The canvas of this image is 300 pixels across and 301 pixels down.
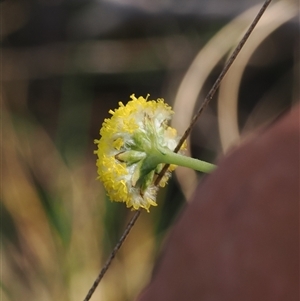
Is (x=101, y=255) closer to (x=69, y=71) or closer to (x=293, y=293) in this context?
(x=69, y=71)

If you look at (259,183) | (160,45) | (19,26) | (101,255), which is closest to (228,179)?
(259,183)

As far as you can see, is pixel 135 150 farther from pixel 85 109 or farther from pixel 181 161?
pixel 85 109

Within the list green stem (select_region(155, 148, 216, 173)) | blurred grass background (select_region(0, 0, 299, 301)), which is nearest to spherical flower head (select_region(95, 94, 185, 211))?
green stem (select_region(155, 148, 216, 173))

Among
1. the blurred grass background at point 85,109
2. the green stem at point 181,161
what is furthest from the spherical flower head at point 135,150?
the blurred grass background at point 85,109

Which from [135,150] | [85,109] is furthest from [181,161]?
[85,109]

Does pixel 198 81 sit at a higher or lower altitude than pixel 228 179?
higher

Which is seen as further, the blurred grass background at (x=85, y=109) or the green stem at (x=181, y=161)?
the blurred grass background at (x=85, y=109)

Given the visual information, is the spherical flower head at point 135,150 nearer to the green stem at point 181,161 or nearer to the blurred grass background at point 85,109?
the green stem at point 181,161

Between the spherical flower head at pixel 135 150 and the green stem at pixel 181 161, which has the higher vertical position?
the spherical flower head at pixel 135 150
